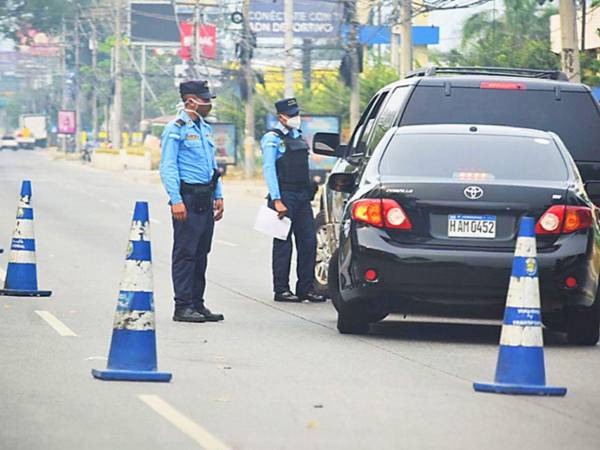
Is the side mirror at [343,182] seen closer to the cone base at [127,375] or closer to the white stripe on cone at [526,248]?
the white stripe on cone at [526,248]

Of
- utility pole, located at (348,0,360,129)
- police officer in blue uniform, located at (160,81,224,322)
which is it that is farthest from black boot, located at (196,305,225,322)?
utility pole, located at (348,0,360,129)

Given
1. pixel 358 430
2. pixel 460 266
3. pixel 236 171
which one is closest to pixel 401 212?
pixel 460 266

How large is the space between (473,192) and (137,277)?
2883mm

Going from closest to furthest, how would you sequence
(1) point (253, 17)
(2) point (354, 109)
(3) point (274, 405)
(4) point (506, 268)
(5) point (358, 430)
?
(5) point (358, 430)
(3) point (274, 405)
(4) point (506, 268)
(2) point (354, 109)
(1) point (253, 17)

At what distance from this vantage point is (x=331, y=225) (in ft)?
50.7

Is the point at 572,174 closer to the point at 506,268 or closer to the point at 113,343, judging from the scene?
the point at 506,268

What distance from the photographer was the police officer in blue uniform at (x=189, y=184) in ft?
45.2

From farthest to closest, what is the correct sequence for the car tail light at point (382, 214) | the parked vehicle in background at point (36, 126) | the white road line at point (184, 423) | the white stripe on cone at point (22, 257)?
1. the parked vehicle in background at point (36, 126)
2. the white stripe on cone at point (22, 257)
3. the car tail light at point (382, 214)
4. the white road line at point (184, 423)

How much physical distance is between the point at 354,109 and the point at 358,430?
39.0 metres

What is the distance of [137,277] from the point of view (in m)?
10.4

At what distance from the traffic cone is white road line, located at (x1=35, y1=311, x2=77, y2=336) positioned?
2.25 metres

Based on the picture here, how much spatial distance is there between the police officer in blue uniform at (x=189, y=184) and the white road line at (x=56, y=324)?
0.96 meters

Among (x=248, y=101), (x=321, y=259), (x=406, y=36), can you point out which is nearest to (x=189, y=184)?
(x=321, y=259)

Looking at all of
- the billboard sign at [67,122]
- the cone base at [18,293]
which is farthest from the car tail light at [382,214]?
the billboard sign at [67,122]
